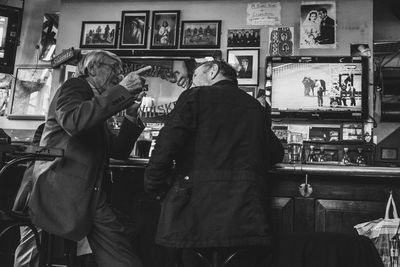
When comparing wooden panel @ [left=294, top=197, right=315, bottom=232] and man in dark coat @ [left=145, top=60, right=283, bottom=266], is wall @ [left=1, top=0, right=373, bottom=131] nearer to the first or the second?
wooden panel @ [left=294, top=197, right=315, bottom=232]

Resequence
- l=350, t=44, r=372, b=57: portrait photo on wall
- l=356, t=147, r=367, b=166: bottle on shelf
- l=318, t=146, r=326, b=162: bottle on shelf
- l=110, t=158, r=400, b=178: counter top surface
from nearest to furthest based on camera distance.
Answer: l=110, t=158, r=400, b=178: counter top surface < l=356, t=147, r=367, b=166: bottle on shelf < l=318, t=146, r=326, b=162: bottle on shelf < l=350, t=44, r=372, b=57: portrait photo on wall

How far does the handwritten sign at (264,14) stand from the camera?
17.4 ft

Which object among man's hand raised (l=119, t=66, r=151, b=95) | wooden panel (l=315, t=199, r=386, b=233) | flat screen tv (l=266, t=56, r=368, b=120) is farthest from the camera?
flat screen tv (l=266, t=56, r=368, b=120)

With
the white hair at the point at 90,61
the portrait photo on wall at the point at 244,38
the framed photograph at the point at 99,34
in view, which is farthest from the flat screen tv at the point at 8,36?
the white hair at the point at 90,61

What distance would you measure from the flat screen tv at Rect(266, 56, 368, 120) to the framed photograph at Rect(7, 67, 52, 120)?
3296mm

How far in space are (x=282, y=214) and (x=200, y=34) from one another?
330cm

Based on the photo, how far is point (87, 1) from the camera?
5859 mm

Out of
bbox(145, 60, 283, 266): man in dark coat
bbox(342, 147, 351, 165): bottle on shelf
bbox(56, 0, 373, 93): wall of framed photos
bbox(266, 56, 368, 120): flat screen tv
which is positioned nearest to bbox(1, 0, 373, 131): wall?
bbox(56, 0, 373, 93): wall of framed photos

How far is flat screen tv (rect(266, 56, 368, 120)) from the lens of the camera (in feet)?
15.8

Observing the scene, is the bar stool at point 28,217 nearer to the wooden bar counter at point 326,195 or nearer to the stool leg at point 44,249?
the stool leg at point 44,249

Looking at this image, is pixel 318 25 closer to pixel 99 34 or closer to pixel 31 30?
pixel 99 34

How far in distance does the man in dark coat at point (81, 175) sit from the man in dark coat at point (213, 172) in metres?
0.27

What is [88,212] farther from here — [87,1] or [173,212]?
[87,1]

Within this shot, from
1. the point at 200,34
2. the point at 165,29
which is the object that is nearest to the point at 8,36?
the point at 165,29
